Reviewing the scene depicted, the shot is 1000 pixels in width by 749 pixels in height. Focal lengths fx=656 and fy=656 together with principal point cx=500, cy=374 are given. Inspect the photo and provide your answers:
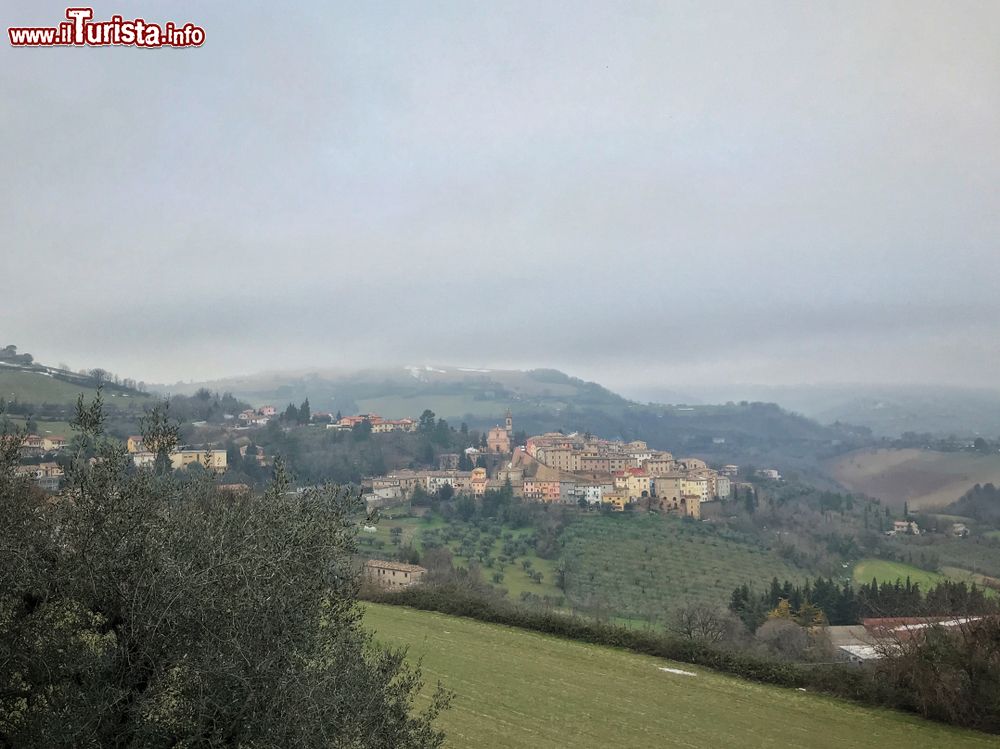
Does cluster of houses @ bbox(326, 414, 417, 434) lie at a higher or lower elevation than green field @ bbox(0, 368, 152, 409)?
lower

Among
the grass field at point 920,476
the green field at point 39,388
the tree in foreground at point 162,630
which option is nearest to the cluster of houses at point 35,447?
the tree in foreground at point 162,630

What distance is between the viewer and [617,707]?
54.3 ft

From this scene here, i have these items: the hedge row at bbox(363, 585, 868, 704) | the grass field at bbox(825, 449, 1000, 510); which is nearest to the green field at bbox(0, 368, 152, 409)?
the hedge row at bbox(363, 585, 868, 704)

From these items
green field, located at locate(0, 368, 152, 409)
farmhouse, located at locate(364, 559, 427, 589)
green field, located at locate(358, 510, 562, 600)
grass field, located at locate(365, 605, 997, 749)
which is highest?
green field, located at locate(0, 368, 152, 409)

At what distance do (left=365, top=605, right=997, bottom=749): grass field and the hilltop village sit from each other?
5500 cm

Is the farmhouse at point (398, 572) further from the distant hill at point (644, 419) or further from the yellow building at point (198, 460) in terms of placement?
the distant hill at point (644, 419)

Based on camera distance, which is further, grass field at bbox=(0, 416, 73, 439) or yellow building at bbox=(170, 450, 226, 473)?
grass field at bbox=(0, 416, 73, 439)

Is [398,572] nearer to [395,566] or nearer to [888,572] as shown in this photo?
[395,566]

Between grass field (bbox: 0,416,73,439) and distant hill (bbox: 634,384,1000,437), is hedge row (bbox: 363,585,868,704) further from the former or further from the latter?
distant hill (bbox: 634,384,1000,437)

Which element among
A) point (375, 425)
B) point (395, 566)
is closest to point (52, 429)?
point (395, 566)

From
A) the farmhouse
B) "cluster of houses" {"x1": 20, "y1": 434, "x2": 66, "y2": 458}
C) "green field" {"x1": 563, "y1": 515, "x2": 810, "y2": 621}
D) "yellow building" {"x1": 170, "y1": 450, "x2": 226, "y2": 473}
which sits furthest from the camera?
"green field" {"x1": 563, "y1": 515, "x2": 810, "y2": 621}

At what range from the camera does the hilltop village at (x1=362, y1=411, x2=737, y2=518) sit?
86062 millimetres

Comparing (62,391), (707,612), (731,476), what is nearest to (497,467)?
(731,476)

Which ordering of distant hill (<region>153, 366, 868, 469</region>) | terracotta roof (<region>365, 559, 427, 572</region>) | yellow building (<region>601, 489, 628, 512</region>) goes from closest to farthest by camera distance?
terracotta roof (<region>365, 559, 427, 572</region>), yellow building (<region>601, 489, 628, 512</region>), distant hill (<region>153, 366, 868, 469</region>)
